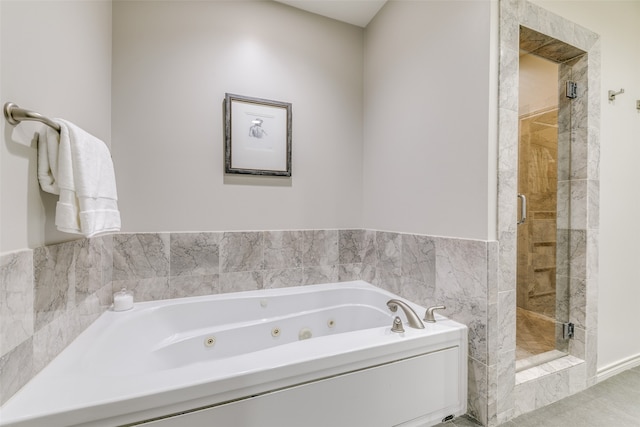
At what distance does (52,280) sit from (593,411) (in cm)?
283

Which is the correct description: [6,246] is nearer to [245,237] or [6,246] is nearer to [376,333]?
[245,237]

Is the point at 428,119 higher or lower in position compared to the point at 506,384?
Result: higher

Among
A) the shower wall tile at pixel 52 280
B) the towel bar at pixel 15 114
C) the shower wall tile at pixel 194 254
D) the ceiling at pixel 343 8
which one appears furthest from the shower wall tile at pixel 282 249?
the ceiling at pixel 343 8

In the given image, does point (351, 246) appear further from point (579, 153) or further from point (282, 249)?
point (579, 153)

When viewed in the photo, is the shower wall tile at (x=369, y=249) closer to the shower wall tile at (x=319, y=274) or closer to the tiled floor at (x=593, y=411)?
the shower wall tile at (x=319, y=274)

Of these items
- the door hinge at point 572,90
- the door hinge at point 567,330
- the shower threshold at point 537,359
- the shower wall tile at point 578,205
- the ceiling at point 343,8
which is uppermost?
the ceiling at point 343,8

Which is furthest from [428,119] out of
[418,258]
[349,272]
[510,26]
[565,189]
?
[349,272]

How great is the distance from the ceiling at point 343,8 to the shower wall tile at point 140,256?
7.03 ft

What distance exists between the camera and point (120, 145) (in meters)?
1.79

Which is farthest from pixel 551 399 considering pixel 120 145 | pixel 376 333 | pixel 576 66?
pixel 120 145

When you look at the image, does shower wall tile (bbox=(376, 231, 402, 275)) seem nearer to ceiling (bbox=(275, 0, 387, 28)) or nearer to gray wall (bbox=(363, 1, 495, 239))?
gray wall (bbox=(363, 1, 495, 239))

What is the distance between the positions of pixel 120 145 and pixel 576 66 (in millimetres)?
3096

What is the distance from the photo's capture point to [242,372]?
99cm

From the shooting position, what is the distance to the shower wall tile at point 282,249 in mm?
2137
